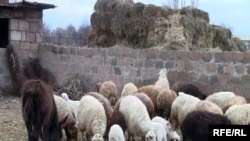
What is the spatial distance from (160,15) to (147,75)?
2933mm

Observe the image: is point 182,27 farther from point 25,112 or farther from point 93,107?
point 25,112

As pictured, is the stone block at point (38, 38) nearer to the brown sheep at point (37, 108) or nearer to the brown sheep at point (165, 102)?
the brown sheep at point (165, 102)

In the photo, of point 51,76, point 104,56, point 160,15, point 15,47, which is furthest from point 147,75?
point 15,47

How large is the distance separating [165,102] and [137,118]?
1.69 meters

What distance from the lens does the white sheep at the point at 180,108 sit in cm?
984

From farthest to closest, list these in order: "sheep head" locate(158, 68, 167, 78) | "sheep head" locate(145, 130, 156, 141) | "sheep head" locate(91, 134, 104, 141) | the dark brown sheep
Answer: "sheep head" locate(158, 68, 167, 78) → "sheep head" locate(145, 130, 156, 141) → "sheep head" locate(91, 134, 104, 141) → the dark brown sheep

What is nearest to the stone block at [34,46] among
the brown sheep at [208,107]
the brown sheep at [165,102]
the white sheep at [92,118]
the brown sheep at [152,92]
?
the brown sheep at [152,92]

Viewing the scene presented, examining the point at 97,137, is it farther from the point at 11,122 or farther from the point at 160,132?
the point at 11,122

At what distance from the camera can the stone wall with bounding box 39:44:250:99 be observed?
40.7ft

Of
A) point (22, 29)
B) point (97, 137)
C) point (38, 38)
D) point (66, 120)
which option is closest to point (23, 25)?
point (22, 29)

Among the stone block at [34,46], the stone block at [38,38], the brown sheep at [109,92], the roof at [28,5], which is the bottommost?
the brown sheep at [109,92]

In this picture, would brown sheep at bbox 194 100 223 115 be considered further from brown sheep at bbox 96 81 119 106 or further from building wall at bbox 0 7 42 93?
building wall at bbox 0 7 42 93

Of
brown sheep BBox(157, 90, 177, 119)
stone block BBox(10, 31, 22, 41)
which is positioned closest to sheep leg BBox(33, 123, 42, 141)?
brown sheep BBox(157, 90, 177, 119)

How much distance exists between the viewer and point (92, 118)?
9.15 metres
